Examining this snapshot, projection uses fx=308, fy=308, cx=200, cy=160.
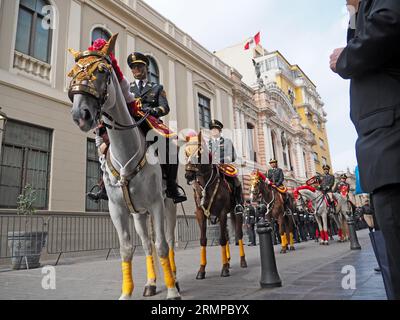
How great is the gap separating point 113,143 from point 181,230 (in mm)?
12774

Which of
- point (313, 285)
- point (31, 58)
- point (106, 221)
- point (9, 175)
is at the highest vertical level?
point (31, 58)

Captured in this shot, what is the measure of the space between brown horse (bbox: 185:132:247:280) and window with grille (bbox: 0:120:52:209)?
7766mm

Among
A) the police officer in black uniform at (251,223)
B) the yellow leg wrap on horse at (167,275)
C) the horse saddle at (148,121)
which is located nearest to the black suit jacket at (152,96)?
the horse saddle at (148,121)

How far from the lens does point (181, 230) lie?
51.3 feet

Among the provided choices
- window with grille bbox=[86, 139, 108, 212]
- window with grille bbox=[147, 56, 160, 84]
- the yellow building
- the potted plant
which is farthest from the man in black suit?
the yellow building

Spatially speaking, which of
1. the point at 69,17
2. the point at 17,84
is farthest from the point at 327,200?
the point at 69,17

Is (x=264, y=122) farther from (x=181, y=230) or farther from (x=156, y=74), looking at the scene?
(x=181, y=230)

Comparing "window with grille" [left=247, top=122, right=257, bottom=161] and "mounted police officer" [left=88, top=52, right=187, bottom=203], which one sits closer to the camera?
"mounted police officer" [left=88, top=52, right=187, bottom=203]

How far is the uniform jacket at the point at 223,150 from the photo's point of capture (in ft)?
24.6

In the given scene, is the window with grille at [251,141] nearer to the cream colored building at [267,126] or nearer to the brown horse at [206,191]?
the cream colored building at [267,126]

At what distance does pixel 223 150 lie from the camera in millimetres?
7676

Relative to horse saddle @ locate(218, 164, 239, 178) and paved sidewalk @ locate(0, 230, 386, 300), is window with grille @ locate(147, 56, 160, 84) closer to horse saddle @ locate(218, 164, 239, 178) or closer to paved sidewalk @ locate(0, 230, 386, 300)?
horse saddle @ locate(218, 164, 239, 178)

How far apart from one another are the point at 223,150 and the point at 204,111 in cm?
1538

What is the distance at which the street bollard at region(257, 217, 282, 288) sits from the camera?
14.0ft
